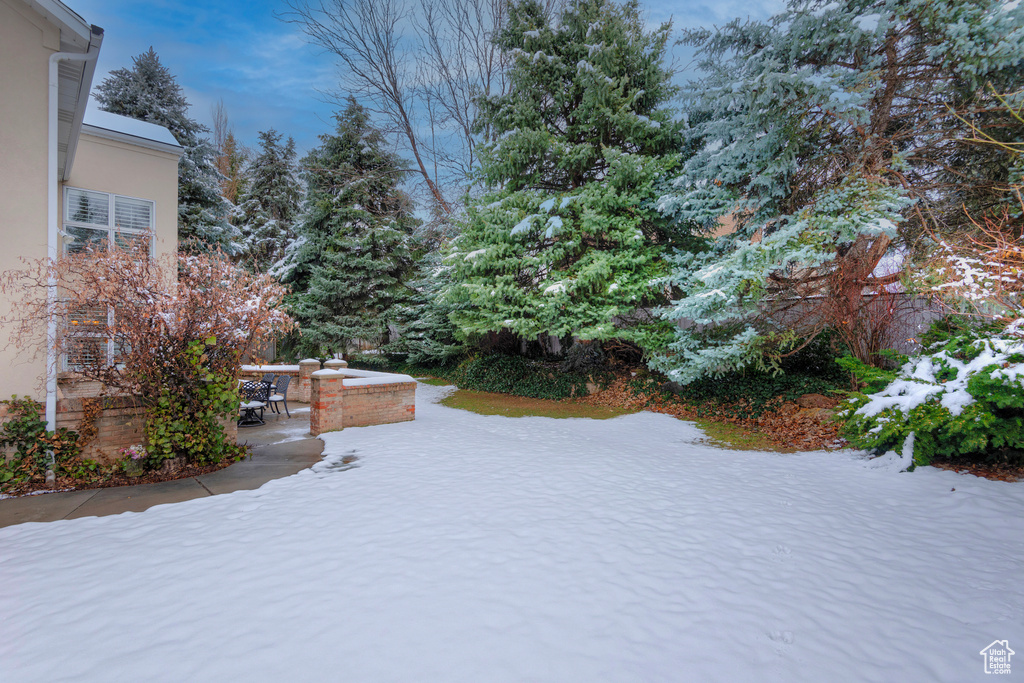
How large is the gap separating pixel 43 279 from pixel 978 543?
29.2 ft

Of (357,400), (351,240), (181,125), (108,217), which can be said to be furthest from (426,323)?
(181,125)

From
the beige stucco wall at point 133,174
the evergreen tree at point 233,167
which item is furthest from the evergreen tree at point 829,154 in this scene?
the evergreen tree at point 233,167

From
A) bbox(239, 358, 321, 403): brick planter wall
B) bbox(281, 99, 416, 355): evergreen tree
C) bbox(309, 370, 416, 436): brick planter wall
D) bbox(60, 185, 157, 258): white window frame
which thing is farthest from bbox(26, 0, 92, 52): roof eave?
bbox(281, 99, 416, 355): evergreen tree

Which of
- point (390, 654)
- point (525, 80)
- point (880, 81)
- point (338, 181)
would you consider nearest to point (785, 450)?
point (880, 81)

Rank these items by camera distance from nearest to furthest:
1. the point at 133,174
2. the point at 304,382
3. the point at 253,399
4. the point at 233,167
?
1. the point at 253,399
2. the point at 133,174
3. the point at 304,382
4. the point at 233,167

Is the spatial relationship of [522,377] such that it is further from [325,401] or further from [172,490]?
[172,490]

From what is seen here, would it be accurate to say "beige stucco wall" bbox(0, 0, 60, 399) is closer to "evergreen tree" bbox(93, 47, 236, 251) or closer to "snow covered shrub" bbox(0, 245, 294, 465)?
"snow covered shrub" bbox(0, 245, 294, 465)

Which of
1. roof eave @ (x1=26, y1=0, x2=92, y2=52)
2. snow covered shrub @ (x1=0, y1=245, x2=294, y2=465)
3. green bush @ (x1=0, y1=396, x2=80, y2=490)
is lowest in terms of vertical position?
green bush @ (x1=0, y1=396, x2=80, y2=490)

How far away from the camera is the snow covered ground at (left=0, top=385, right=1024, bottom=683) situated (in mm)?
2328

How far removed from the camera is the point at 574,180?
11.1 m

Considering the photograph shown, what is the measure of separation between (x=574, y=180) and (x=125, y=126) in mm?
9330

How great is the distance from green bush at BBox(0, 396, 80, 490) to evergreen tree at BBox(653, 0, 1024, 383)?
8349 mm

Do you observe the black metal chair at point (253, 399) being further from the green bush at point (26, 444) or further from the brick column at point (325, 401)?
the green bush at point (26, 444)

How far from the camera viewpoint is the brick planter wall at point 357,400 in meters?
7.43
